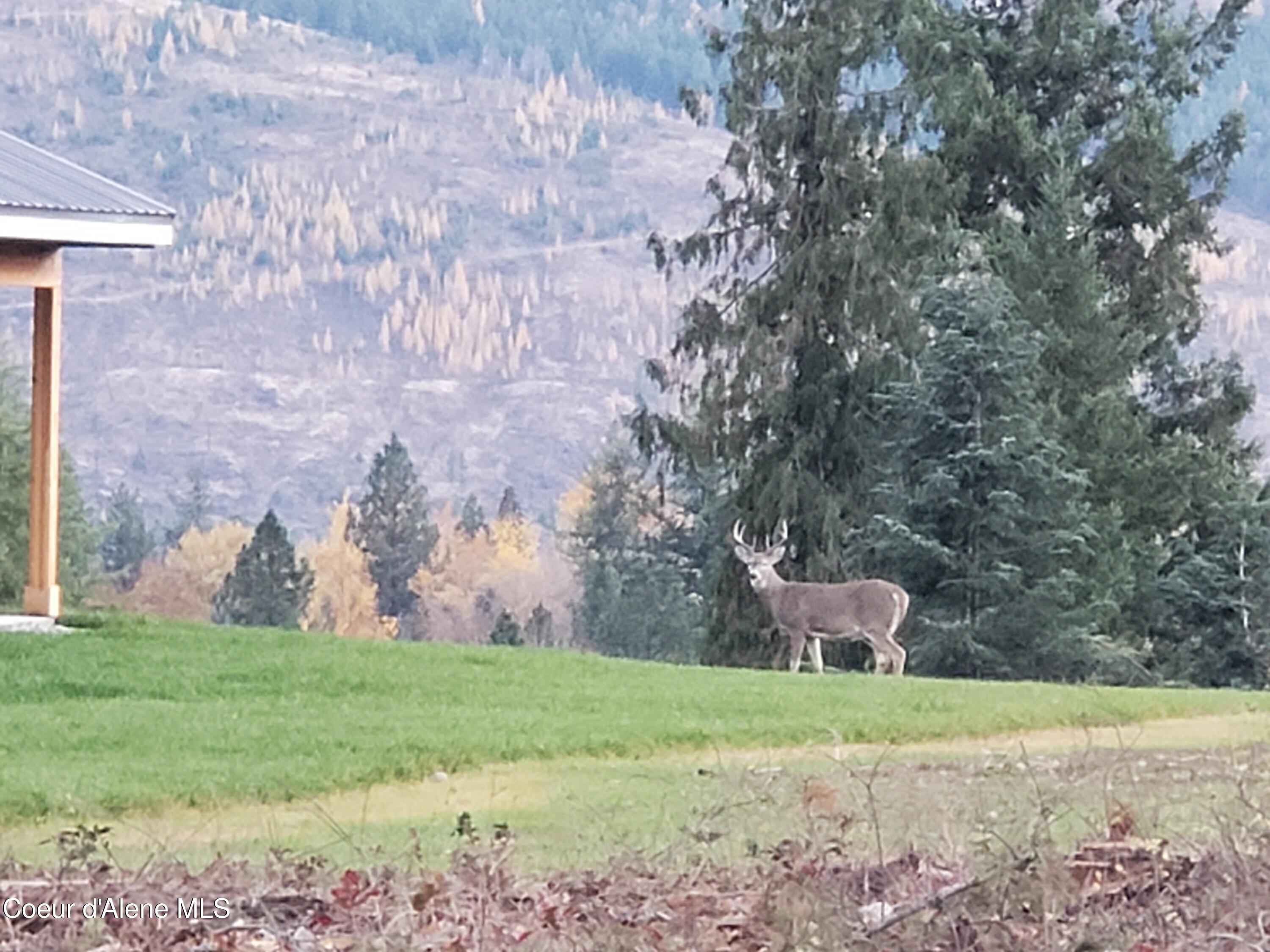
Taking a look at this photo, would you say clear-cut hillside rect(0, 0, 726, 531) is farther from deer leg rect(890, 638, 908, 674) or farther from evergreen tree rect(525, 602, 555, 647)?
deer leg rect(890, 638, 908, 674)

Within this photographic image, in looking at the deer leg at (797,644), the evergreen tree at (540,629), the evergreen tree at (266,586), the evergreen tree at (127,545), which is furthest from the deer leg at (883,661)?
the evergreen tree at (127,545)

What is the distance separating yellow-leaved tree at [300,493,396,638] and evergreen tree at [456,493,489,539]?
170 inches

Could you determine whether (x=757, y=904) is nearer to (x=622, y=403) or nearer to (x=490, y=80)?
(x=622, y=403)

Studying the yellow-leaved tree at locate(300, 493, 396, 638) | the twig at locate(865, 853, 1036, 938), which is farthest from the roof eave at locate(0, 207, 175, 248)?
the yellow-leaved tree at locate(300, 493, 396, 638)

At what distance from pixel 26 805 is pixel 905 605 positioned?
1283 centimetres

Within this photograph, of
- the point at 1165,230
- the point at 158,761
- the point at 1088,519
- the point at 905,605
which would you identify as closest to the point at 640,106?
the point at 1165,230

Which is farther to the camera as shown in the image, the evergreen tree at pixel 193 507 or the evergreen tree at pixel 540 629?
the evergreen tree at pixel 193 507

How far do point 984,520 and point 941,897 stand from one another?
2348cm

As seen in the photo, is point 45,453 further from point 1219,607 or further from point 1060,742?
point 1219,607

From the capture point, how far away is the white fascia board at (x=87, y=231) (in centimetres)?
1712

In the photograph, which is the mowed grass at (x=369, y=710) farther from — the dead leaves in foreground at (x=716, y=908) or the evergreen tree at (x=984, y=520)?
the evergreen tree at (x=984, y=520)

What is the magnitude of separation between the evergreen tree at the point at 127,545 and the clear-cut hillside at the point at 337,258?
8259 millimetres

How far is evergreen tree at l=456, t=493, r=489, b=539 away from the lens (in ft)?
272

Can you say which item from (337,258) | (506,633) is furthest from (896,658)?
(337,258)
